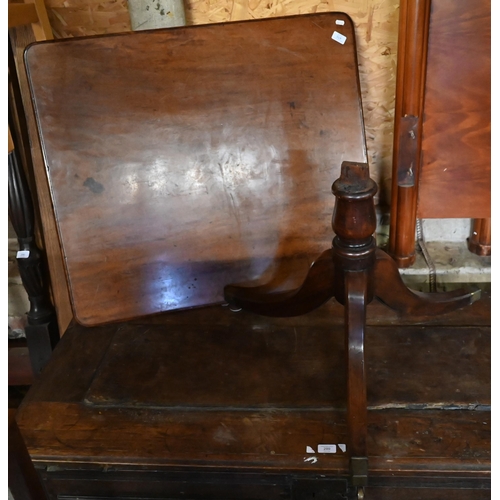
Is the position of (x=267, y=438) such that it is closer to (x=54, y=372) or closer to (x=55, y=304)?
(x=54, y=372)

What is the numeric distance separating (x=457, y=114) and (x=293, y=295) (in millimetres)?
626

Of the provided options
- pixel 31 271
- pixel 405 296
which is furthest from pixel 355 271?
pixel 31 271

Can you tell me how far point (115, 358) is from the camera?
127 centimetres

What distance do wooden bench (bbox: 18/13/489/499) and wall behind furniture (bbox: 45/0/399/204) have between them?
104mm

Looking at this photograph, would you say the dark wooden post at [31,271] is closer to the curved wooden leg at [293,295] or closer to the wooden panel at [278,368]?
the wooden panel at [278,368]

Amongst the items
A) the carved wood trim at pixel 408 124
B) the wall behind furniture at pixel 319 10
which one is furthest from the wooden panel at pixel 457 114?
the wall behind furniture at pixel 319 10

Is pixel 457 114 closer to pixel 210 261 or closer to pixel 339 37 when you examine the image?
pixel 339 37

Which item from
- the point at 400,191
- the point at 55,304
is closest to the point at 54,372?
the point at 55,304

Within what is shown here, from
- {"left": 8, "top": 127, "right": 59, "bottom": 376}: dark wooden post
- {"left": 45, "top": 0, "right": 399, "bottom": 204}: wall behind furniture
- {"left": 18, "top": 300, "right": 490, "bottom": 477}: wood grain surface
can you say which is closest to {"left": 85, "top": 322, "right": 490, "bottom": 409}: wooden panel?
{"left": 18, "top": 300, "right": 490, "bottom": 477}: wood grain surface

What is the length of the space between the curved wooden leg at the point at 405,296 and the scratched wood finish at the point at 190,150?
0.26 meters

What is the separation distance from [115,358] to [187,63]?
706mm

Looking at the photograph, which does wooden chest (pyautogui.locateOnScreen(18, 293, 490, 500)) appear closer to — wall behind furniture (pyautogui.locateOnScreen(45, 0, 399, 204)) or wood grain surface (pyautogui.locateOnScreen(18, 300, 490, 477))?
wood grain surface (pyautogui.locateOnScreen(18, 300, 490, 477))

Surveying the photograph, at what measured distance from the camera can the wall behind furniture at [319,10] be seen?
1.42 meters

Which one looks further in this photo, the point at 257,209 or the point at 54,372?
the point at 257,209
